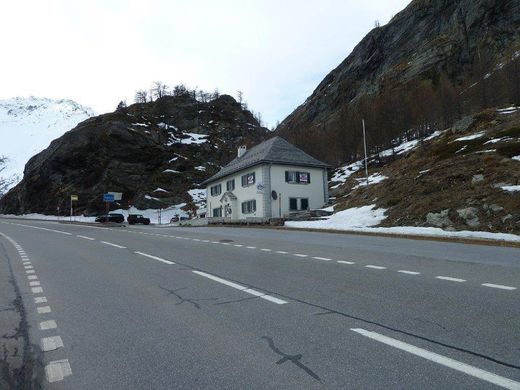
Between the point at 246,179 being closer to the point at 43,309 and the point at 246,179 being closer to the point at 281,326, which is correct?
the point at 43,309

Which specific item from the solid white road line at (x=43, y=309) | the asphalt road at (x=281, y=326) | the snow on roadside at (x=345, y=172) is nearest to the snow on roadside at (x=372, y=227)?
the asphalt road at (x=281, y=326)

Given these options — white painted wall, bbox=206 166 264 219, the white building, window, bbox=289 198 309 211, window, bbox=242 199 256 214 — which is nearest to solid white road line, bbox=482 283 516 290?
the white building

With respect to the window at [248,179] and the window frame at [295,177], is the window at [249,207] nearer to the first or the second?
the window at [248,179]

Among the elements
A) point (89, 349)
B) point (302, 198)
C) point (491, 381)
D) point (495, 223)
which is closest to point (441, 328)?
point (491, 381)

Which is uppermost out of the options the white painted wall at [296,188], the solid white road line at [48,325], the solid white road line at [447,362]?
the white painted wall at [296,188]

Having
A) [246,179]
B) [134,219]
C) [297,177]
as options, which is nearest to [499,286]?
[297,177]

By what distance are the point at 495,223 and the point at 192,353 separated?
19148 millimetres

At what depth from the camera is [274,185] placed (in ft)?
141

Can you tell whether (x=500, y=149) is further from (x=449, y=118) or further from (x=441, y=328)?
(x=449, y=118)

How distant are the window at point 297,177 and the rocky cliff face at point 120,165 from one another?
42531mm

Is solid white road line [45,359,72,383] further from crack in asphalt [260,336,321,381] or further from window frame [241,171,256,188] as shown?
window frame [241,171,256,188]

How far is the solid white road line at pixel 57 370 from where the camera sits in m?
4.23

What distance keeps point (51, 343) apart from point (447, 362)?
451 cm

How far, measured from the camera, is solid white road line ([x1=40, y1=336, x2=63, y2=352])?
514 cm
